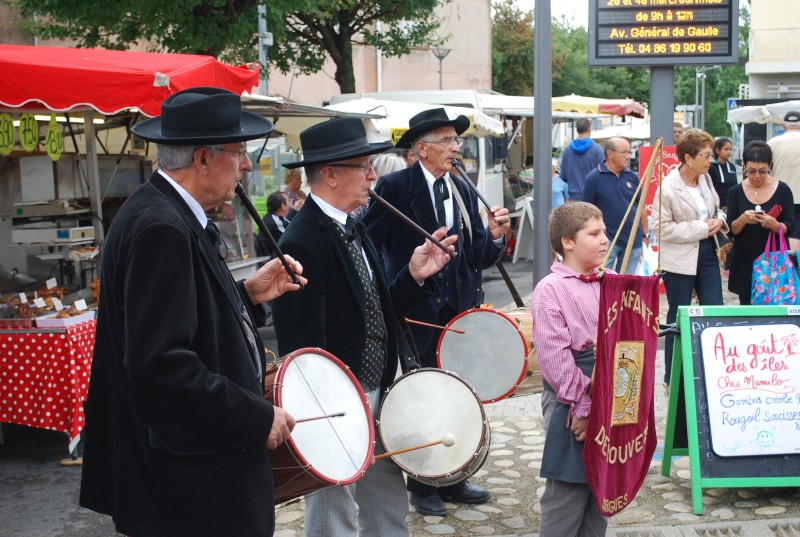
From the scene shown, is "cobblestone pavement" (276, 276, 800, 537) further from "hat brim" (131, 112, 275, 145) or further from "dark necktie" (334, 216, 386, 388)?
"hat brim" (131, 112, 275, 145)

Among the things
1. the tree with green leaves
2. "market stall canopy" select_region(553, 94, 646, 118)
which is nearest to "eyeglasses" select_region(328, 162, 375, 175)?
the tree with green leaves

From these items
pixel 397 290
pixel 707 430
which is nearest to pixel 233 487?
pixel 397 290

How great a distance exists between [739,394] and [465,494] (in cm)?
149

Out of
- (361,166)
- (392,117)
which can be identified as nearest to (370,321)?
(361,166)

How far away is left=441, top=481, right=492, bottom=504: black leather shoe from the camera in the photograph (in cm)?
527

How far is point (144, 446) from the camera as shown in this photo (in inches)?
104

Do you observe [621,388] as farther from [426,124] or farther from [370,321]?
[426,124]

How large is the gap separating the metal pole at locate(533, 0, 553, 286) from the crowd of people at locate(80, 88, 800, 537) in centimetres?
132

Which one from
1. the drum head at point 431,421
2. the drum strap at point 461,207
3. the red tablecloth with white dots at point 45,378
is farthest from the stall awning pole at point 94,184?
the drum head at point 431,421

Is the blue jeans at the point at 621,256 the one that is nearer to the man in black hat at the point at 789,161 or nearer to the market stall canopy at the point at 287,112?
the man in black hat at the point at 789,161

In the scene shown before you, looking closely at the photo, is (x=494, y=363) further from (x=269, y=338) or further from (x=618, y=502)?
(x=269, y=338)

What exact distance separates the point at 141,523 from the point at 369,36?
65.4 feet

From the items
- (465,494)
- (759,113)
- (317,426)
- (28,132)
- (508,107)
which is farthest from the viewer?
(508,107)

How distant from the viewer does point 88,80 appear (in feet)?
21.6
